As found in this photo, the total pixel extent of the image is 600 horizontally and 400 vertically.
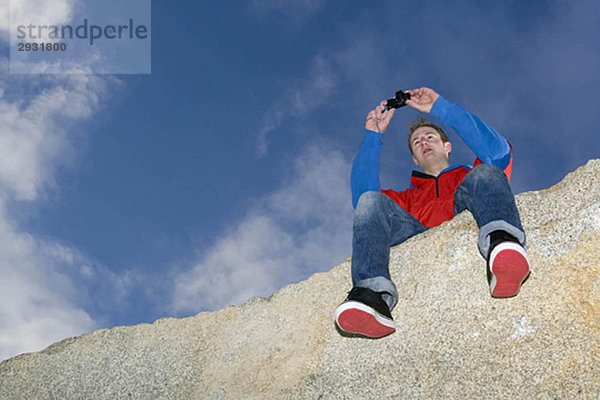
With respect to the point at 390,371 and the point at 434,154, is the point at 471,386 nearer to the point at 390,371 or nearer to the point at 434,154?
the point at 390,371

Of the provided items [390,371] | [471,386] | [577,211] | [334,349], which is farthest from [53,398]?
[577,211]

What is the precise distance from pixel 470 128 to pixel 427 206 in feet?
2.05

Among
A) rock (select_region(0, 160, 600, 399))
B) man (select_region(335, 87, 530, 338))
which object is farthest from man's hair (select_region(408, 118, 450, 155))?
rock (select_region(0, 160, 600, 399))

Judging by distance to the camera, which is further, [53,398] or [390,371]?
[53,398]

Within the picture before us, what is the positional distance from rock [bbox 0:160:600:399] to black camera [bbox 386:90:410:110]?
3.06 ft

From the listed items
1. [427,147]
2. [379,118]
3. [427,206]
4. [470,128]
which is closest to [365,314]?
[427,206]

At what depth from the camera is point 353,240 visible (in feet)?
9.27

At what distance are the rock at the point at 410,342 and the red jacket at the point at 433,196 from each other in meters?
0.16

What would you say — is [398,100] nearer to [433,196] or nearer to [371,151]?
[371,151]

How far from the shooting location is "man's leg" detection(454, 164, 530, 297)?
7.24 feet

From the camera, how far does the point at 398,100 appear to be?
350 centimetres

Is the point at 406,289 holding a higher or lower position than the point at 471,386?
higher

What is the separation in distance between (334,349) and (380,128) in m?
1.62

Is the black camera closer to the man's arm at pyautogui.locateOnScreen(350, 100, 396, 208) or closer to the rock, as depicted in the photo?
the man's arm at pyautogui.locateOnScreen(350, 100, 396, 208)
